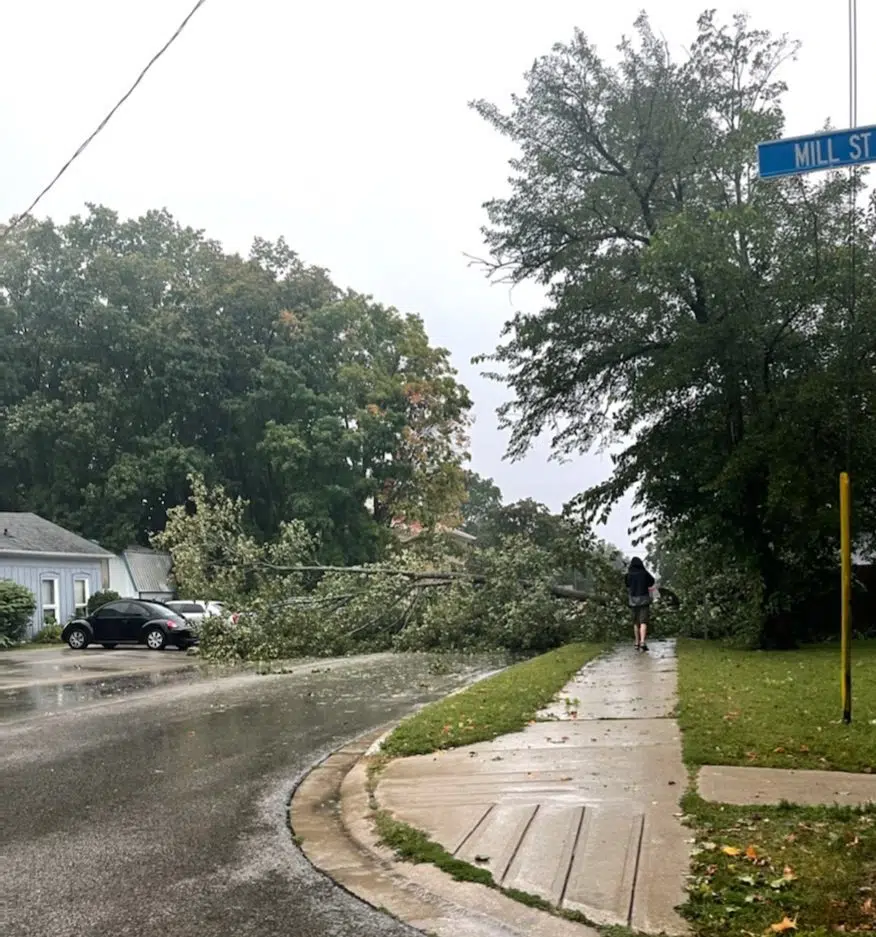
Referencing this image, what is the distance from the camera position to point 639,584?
16031 millimetres

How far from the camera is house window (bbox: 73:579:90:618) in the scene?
1316 inches

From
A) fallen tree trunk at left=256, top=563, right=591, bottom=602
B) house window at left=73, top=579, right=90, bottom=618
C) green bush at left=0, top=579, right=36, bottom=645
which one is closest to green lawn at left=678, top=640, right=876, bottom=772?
fallen tree trunk at left=256, top=563, right=591, bottom=602

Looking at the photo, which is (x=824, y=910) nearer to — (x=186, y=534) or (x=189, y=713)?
(x=189, y=713)

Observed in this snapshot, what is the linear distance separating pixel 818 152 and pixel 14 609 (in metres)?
28.3

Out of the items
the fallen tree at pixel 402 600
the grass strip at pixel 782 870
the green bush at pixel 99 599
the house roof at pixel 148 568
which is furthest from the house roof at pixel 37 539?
the grass strip at pixel 782 870

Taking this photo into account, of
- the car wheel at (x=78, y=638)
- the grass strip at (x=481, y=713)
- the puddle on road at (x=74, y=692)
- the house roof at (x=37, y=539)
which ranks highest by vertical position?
the house roof at (x=37, y=539)

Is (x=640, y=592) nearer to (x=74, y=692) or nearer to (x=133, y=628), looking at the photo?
(x=74, y=692)

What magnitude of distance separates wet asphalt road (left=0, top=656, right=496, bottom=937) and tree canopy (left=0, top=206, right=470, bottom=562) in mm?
28652

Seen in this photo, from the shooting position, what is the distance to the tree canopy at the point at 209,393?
40.5 meters

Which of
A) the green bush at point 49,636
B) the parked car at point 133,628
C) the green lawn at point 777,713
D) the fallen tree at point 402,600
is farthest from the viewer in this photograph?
the green bush at point 49,636

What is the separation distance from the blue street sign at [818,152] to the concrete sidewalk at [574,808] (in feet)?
12.6

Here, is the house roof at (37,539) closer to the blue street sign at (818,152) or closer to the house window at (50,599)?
the house window at (50,599)

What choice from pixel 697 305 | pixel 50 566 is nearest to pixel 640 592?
pixel 697 305

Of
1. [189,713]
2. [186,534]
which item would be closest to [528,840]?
[189,713]
